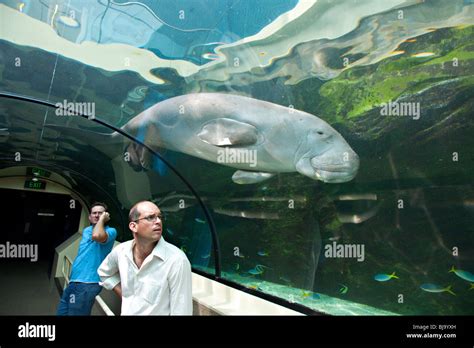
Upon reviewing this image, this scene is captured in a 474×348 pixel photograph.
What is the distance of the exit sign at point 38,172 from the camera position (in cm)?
1038

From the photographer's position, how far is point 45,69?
16.1 feet

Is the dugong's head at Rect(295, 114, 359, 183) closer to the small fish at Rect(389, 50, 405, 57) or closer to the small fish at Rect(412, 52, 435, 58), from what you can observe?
the small fish at Rect(389, 50, 405, 57)

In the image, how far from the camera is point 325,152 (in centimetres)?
571

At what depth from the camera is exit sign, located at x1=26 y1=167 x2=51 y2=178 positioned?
10383 mm

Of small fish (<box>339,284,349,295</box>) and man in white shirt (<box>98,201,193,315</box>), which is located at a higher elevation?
man in white shirt (<box>98,201,193,315</box>)

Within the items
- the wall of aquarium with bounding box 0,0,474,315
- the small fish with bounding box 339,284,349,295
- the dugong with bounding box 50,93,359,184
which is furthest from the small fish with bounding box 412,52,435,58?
the small fish with bounding box 339,284,349,295

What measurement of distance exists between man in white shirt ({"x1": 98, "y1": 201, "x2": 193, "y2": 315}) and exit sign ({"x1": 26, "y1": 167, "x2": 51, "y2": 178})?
9602mm

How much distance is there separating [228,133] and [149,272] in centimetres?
370

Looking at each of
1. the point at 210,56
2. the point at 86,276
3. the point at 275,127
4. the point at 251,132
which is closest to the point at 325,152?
the point at 275,127
